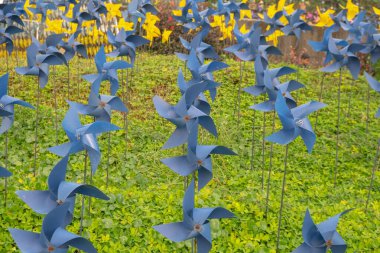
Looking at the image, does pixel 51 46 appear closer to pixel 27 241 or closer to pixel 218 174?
pixel 218 174

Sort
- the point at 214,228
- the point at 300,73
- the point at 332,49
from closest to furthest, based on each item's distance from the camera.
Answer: the point at 214,228 < the point at 332,49 < the point at 300,73

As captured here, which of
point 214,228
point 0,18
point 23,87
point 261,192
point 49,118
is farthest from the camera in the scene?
point 23,87

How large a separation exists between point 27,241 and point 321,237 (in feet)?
4.01

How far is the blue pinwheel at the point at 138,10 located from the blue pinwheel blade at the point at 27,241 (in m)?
3.85

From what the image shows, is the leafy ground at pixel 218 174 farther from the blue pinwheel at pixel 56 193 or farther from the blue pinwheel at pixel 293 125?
the blue pinwheel at pixel 56 193

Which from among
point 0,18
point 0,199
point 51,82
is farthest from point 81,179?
point 51,82

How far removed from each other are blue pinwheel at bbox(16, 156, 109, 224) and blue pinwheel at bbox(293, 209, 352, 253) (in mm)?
867

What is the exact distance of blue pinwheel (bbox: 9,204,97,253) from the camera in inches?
87.0

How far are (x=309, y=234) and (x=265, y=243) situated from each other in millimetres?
1126

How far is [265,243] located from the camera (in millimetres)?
3662

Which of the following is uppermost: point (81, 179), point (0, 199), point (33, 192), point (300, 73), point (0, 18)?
point (33, 192)

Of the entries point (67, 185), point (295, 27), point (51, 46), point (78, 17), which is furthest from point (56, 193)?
point (295, 27)

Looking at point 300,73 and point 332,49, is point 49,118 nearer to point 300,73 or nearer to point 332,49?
point 332,49

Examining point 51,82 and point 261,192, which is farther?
point 51,82
